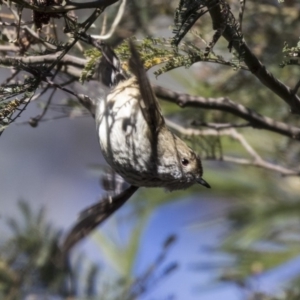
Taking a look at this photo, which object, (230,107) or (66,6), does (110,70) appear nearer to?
(230,107)

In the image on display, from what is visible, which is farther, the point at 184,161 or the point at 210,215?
the point at 210,215

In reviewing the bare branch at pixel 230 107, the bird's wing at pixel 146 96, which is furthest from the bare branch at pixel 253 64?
the bare branch at pixel 230 107

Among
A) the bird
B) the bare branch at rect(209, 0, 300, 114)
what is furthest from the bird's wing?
the bare branch at rect(209, 0, 300, 114)

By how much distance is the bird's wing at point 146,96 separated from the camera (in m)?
0.87

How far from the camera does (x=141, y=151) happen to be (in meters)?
1.12

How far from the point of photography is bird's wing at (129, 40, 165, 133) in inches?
34.2

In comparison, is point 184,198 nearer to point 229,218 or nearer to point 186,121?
point 229,218

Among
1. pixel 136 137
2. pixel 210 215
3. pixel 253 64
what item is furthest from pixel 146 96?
pixel 210 215

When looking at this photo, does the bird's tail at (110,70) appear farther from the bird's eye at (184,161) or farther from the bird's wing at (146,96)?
the bird's eye at (184,161)

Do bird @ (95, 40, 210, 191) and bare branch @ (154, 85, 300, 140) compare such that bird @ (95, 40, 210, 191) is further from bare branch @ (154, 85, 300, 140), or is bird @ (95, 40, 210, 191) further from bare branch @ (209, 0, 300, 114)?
bare branch @ (209, 0, 300, 114)

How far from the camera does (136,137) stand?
1107mm

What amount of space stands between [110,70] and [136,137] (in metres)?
0.13

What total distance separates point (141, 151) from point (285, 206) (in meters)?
0.86

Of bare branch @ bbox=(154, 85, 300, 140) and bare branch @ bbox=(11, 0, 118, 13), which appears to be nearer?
bare branch @ bbox=(11, 0, 118, 13)
